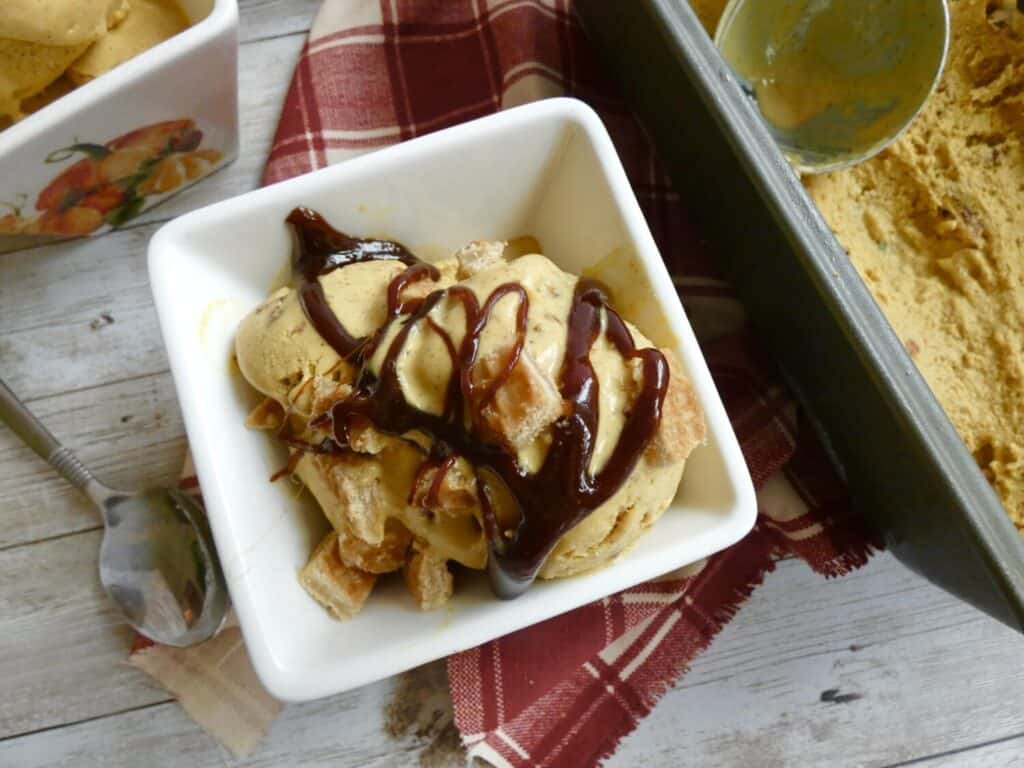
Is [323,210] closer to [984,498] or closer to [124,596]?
[124,596]

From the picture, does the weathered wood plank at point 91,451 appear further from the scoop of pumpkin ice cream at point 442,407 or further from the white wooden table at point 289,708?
the scoop of pumpkin ice cream at point 442,407

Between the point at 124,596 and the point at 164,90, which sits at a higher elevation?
the point at 164,90

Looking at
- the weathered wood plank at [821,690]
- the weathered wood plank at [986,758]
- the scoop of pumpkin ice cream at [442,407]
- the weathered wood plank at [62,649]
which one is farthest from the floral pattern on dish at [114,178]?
the weathered wood plank at [986,758]

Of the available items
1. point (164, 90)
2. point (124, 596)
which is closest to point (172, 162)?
point (164, 90)

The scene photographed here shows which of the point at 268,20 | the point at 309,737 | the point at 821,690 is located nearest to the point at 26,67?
the point at 268,20

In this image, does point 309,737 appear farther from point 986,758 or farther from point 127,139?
point 986,758
